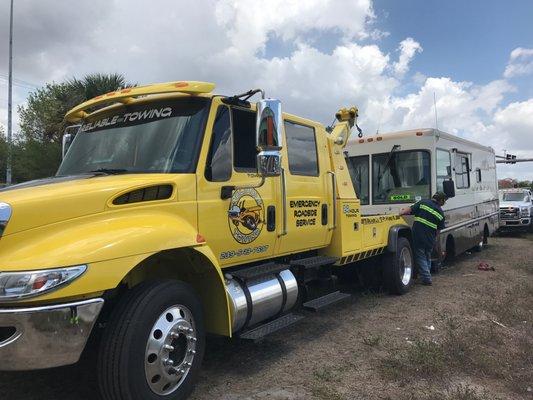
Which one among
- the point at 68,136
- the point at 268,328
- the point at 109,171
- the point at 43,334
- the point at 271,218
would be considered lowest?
the point at 268,328

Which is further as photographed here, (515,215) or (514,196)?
(514,196)

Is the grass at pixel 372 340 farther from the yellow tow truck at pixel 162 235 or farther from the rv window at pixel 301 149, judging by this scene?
the rv window at pixel 301 149

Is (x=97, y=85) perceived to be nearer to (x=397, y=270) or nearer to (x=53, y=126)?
(x=53, y=126)

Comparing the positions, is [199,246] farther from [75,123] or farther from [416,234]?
[416,234]

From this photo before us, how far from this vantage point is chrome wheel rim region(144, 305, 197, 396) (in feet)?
11.7

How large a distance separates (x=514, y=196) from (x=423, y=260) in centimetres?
1488

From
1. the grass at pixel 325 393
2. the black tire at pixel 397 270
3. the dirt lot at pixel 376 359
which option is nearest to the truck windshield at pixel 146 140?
the dirt lot at pixel 376 359

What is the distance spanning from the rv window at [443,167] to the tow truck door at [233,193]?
6164mm

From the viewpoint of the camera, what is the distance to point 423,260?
9.34 meters

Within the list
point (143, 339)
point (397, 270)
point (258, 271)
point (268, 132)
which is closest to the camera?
point (143, 339)

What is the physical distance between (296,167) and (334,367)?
2208mm

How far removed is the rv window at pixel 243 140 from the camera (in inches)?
190

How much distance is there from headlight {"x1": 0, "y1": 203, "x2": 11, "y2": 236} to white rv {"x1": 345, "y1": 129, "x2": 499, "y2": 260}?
8314 millimetres

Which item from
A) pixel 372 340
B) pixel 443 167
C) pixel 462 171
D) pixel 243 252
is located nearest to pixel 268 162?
pixel 243 252
